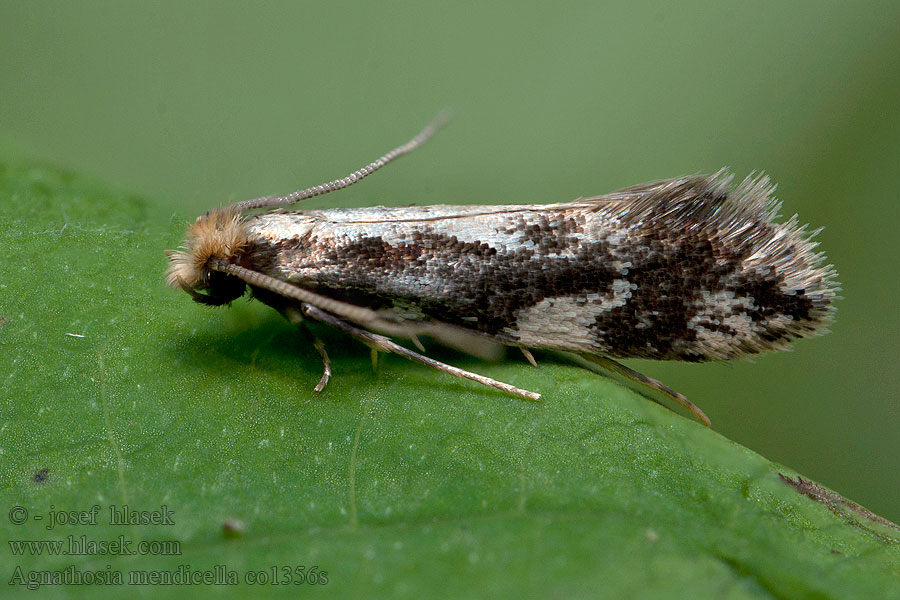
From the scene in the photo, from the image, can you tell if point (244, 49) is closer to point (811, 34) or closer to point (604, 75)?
point (604, 75)

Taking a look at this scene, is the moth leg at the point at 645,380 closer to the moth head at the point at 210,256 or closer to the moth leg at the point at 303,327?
the moth leg at the point at 303,327

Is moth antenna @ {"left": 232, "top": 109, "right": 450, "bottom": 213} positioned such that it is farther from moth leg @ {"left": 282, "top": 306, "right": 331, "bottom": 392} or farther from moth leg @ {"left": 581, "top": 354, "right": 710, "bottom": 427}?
moth leg @ {"left": 581, "top": 354, "right": 710, "bottom": 427}

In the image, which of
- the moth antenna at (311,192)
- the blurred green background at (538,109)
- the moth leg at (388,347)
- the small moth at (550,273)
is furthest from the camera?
the blurred green background at (538,109)

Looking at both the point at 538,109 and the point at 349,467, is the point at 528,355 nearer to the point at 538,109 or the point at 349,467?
the point at 349,467

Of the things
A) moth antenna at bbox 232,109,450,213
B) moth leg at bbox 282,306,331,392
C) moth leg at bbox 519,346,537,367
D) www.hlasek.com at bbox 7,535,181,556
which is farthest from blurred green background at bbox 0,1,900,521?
www.hlasek.com at bbox 7,535,181,556

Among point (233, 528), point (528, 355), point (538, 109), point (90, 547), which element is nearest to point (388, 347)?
point (528, 355)

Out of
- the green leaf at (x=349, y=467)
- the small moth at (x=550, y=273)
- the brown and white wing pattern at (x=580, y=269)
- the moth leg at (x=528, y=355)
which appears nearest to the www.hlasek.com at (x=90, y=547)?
the green leaf at (x=349, y=467)
